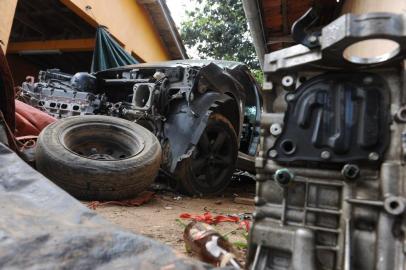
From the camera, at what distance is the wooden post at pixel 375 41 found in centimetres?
258

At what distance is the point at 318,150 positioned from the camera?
5.16ft

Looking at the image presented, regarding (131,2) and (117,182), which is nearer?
(117,182)

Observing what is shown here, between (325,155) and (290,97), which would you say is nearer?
(325,155)

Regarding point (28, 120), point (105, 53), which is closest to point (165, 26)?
point (105, 53)

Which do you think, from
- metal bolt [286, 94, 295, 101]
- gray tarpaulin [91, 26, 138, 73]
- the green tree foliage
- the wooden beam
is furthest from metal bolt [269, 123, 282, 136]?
the green tree foliage

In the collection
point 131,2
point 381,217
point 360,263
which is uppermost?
point 131,2

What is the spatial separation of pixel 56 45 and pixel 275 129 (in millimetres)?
10753

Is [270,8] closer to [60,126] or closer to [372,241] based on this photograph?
[60,126]

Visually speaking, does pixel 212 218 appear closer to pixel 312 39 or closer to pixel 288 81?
pixel 288 81

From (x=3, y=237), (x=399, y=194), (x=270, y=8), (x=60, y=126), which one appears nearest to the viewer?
(x=3, y=237)

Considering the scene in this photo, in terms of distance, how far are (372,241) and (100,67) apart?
8.61 m

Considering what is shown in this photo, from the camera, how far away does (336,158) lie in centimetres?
154

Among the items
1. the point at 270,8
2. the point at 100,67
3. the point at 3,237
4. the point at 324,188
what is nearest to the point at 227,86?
the point at 270,8

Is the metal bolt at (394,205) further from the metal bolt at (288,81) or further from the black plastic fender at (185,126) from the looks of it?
the black plastic fender at (185,126)
